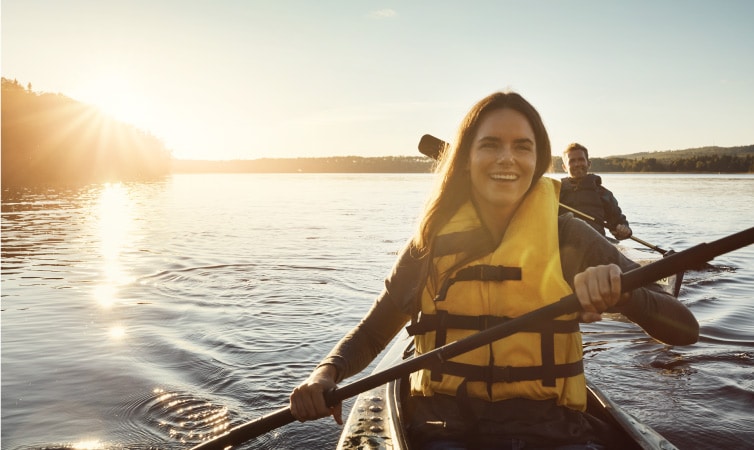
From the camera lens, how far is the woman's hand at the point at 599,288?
197 centimetres

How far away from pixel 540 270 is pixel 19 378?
5.57 metres

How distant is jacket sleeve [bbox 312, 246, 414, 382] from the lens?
271cm

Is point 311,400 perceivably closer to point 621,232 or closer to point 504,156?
point 504,156

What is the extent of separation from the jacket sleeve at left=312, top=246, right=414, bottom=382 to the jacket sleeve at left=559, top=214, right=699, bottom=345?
75 cm

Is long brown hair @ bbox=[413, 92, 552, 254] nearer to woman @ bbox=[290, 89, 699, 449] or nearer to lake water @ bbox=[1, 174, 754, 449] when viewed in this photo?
woman @ bbox=[290, 89, 699, 449]

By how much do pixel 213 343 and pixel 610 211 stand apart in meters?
6.87

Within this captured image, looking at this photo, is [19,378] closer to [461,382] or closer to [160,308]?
[160,308]

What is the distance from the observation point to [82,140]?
6266cm

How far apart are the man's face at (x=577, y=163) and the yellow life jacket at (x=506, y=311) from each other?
275 inches

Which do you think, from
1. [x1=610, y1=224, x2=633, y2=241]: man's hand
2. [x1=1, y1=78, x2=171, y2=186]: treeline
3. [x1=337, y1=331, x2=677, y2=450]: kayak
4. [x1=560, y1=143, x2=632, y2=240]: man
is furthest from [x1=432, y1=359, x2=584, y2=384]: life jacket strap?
[x1=1, y1=78, x2=171, y2=186]: treeline

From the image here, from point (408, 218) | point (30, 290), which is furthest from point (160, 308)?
point (408, 218)

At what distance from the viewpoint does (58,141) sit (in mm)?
55781

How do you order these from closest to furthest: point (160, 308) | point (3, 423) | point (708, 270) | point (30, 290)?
point (3, 423) < point (160, 308) < point (30, 290) < point (708, 270)

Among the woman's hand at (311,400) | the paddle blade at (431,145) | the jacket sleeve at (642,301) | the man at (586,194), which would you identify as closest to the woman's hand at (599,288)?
the jacket sleeve at (642,301)
